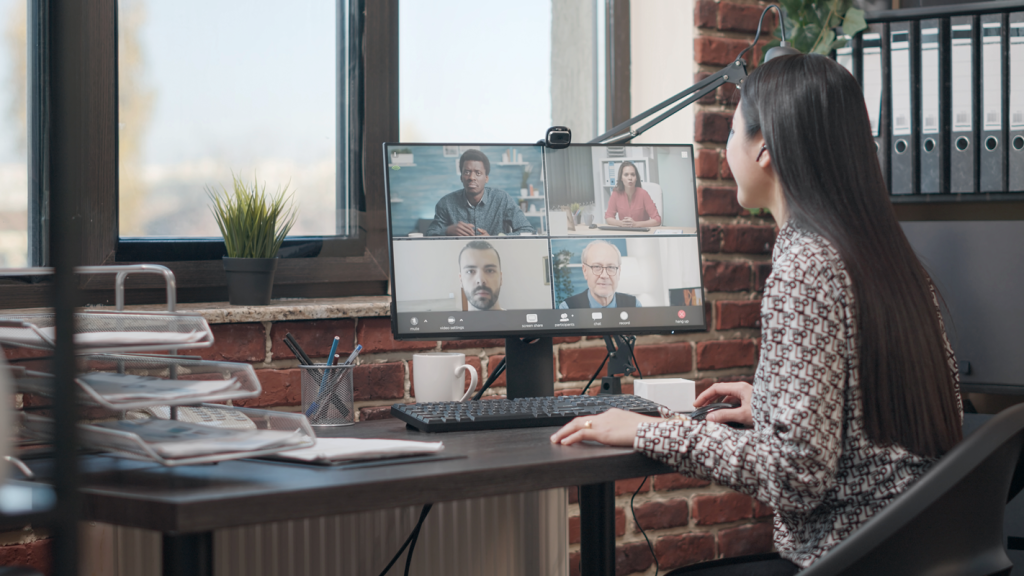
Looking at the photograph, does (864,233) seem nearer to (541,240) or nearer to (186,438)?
(541,240)

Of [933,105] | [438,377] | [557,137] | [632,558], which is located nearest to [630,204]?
[557,137]

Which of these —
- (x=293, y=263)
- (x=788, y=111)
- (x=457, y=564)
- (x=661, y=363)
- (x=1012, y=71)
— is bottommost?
(x=457, y=564)

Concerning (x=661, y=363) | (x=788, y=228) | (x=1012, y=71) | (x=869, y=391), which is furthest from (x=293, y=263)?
(x=1012, y=71)

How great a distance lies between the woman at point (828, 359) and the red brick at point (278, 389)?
2.14 ft

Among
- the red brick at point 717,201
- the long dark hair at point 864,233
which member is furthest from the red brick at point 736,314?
the long dark hair at point 864,233

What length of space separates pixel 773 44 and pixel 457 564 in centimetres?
131

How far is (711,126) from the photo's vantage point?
1.89m

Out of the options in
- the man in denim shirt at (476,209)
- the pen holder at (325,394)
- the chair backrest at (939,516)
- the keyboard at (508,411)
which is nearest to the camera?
the chair backrest at (939,516)

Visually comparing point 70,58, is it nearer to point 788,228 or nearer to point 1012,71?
point 788,228

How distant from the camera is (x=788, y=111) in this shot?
0.99 meters

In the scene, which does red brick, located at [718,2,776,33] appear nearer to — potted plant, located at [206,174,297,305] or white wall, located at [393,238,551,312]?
white wall, located at [393,238,551,312]

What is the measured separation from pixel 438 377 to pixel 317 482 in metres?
0.60

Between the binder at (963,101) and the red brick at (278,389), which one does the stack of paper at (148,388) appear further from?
the binder at (963,101)

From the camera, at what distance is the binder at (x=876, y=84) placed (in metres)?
1.71
